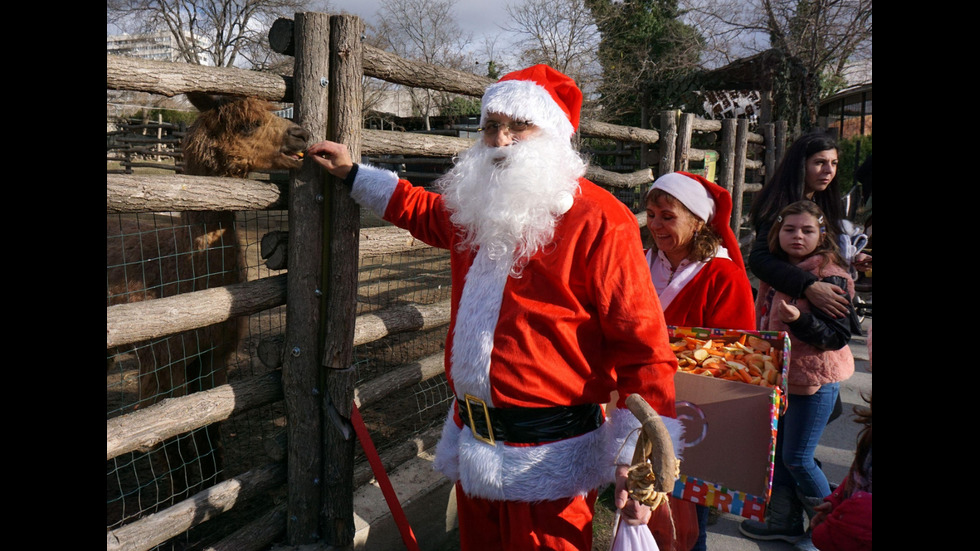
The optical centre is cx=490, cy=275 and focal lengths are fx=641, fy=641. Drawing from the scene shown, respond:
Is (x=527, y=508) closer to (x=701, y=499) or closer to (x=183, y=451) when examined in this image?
(x=701, y=499)

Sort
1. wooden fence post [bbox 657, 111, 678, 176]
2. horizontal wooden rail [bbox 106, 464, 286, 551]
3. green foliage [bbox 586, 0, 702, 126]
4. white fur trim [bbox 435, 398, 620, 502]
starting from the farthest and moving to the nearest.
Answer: green foliage [bbox 586, 0, 702, 126] → wooden fence post [bbox 657, 111, 678, 176] → horizontal wooden rail [bbox 106, 464, 286, 551] → white fur trim [bbox 435, 398, 620, 502]

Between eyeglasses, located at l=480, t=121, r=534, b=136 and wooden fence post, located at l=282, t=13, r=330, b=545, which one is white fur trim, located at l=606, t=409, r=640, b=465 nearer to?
eyeglasses, located at l=480, t=121, r=534, b=136

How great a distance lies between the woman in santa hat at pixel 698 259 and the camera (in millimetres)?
2744

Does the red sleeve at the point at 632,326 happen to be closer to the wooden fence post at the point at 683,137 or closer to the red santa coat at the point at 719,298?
the red santa coat at the point at 719,298

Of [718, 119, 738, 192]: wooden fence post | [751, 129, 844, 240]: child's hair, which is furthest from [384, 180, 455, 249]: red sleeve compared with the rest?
[718, 119, 738, 192]: wooden fence post

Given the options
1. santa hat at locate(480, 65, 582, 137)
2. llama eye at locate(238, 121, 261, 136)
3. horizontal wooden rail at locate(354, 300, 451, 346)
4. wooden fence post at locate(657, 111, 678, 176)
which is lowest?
horizontal wooden rail at locate(354, 300, 451, 346)

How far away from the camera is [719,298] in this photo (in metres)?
2.75

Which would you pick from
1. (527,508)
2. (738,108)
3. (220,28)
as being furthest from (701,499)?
(220,28)

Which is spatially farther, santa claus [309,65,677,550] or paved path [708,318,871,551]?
paved path [708,318,871,551]

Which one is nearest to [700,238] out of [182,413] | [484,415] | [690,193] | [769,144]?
[690,193]

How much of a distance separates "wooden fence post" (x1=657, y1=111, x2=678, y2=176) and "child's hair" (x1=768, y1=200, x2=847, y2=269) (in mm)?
2784

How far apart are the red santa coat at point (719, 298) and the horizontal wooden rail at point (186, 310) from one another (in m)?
1.78

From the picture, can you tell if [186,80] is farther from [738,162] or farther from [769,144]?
[769,144]

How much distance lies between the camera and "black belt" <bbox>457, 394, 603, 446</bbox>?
215 cm
